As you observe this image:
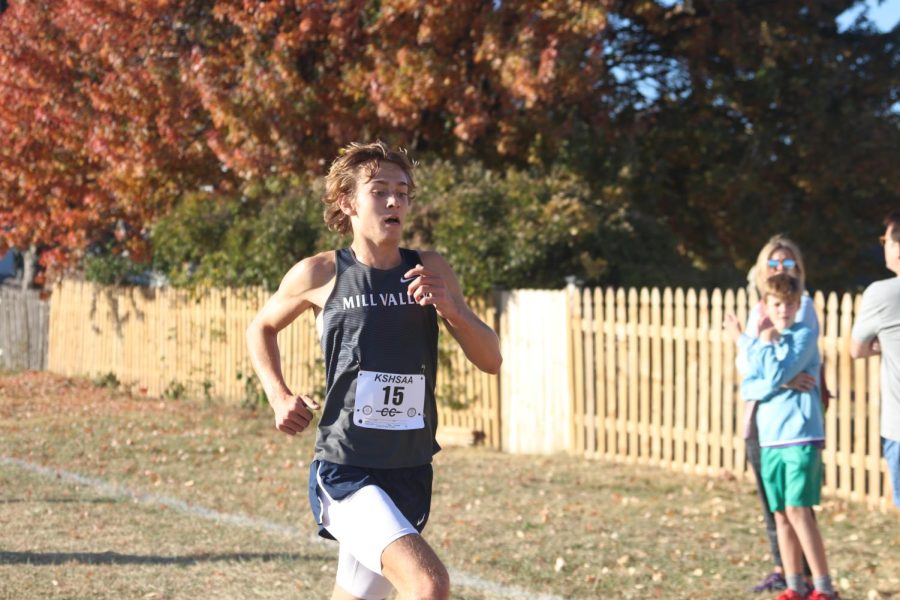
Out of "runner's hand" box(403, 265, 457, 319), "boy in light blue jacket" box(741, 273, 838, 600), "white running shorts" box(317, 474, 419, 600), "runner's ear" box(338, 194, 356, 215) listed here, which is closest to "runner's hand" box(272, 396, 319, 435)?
"white running shorts" box(317, 474, 419, 600)

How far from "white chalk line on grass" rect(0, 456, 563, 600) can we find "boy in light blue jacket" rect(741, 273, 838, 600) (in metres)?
1.22

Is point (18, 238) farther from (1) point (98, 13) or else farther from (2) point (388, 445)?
(2) point (388, 445)

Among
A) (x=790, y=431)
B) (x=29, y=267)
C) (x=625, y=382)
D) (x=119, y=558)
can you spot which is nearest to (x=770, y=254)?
(x=790, y=431)

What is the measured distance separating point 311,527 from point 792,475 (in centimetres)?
340

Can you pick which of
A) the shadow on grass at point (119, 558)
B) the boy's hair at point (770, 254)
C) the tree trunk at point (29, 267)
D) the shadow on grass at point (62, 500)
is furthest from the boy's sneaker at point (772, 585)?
the tree trunk at point (29, 267)

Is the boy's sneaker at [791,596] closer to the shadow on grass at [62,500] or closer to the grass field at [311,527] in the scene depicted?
the grass field at [311,527]

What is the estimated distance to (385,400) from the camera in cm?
400

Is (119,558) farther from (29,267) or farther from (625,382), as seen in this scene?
(29,267)

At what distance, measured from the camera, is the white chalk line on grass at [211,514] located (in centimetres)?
626

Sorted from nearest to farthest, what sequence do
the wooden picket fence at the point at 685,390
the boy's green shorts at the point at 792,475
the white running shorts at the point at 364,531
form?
the white running shorts at the point at 364,531 → the boy's green shorts at the point at 792,475 → the wooden picket fence at the point at 685,390

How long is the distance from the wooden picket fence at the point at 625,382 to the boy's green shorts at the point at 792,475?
8.88 ft

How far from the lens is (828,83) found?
1623cm

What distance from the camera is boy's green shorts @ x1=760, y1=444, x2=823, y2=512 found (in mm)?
5777

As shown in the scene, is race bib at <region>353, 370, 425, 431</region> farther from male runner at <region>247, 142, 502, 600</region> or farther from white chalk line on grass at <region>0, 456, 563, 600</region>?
white chalk line on grass at <region>0, 456, 563, 600</region>
